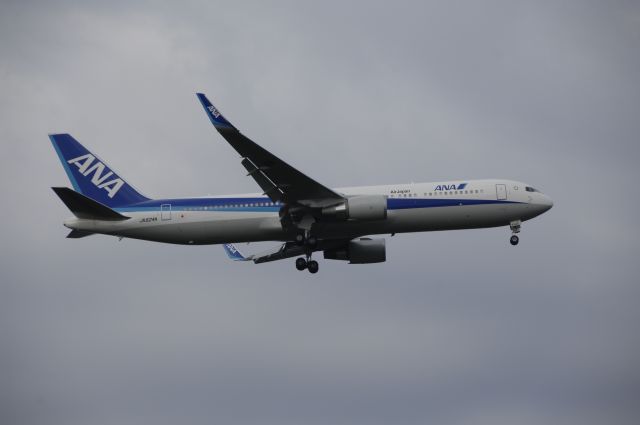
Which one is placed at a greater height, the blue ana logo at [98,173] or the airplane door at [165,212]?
the blue ana logo at [98,173]

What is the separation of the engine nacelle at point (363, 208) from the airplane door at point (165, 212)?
29.3 feet

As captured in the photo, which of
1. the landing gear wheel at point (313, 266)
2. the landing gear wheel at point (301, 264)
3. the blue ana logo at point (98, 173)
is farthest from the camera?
the landing gear wheel at point (301, 264)

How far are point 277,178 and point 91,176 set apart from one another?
1147 centimetres

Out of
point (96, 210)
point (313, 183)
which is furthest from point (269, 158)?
point (96, 210)

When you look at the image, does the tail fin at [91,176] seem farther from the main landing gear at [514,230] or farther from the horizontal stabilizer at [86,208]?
the main landing gear at [514,230]

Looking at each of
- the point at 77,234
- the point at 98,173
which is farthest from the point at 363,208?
the point at 77,234

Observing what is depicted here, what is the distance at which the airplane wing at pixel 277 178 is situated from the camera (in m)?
51.2

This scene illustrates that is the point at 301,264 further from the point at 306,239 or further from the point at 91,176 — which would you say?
the point at 91,176

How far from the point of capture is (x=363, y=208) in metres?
54.3

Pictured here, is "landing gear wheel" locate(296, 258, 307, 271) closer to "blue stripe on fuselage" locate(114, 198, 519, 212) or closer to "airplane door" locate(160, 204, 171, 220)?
"blue stripe on fuselage" locate(114, 198, 519, 212)

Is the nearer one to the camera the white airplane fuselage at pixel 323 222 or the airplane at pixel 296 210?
the airplane at pixel 296 210

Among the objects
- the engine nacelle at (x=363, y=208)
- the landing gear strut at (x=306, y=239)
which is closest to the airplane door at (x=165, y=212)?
the landing gear strut at (x=306, y=239)

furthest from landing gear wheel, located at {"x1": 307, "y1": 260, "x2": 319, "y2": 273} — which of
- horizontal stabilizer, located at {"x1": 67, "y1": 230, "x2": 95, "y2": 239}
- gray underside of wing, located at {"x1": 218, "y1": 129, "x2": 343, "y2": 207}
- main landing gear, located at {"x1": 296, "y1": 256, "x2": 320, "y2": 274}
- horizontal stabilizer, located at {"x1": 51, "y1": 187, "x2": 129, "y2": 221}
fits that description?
horizontal stabilizer, located at {"x1": 67, "y1": 230, "x2": 95, "y2": 239}

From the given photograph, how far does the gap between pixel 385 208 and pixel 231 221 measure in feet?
27.3
